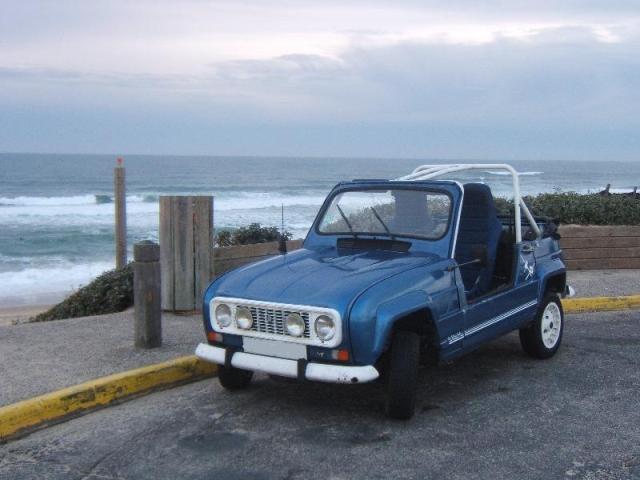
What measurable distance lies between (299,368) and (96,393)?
1.68 metres

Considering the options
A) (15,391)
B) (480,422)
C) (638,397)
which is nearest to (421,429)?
(480,422)

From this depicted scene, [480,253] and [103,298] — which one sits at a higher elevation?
[480,253]

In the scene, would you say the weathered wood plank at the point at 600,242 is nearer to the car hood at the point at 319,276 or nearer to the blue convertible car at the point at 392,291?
the blue convertible car at the point at 392,291

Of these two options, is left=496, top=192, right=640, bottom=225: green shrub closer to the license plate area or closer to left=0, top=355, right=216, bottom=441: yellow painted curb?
left=0, top=355, right=216, bottom=441: yellow painted curb

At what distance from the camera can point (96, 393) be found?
6.02 metres

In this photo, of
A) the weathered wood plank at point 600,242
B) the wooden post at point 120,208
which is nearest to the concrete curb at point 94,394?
the wooden post at point 120,208

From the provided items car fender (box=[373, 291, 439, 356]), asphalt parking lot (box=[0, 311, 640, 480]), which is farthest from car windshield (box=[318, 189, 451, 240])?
asphalt parking lot (box=[0, 311, 640, 480])

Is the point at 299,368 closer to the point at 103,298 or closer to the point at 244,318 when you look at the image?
the point at 244,318

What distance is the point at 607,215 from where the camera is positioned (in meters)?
13.0

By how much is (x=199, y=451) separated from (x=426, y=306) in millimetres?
1847

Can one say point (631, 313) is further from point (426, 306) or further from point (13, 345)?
point (13, 345)

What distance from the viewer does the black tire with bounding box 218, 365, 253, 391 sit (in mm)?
6242

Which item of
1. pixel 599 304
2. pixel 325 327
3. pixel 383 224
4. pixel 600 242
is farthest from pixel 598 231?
pixel 325 327

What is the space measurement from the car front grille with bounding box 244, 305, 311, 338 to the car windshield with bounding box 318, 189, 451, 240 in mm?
1513
